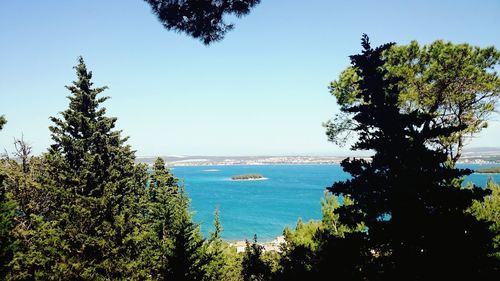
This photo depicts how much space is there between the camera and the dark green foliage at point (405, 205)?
6.23 metres

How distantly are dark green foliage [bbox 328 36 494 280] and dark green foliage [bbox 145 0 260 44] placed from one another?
11.1ft

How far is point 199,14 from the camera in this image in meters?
8.75

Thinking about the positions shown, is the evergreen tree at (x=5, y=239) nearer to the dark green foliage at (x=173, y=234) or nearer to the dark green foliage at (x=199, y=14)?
the dark green foliage at (x=173, y=234)

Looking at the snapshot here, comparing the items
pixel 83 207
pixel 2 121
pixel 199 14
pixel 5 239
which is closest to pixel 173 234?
pixel 83 207

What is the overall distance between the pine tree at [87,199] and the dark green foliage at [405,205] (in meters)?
14.1

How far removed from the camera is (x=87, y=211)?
17.6 m

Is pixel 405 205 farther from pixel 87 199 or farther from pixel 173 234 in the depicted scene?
pixel 173 234

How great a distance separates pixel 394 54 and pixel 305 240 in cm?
1118

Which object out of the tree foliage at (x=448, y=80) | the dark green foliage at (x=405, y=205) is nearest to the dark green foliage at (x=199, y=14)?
the dark green foliage at (x=405, y=205)

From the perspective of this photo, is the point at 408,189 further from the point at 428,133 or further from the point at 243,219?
the point at 243,219

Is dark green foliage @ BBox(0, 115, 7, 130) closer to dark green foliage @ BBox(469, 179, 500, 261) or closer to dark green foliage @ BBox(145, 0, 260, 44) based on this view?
→ dark green foliage @ BBox(145, 0, 260, 44)

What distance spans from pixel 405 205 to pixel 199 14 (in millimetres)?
6733

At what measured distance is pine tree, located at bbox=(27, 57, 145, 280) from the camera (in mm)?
17141

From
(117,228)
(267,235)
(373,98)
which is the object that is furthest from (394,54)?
(267,235)
